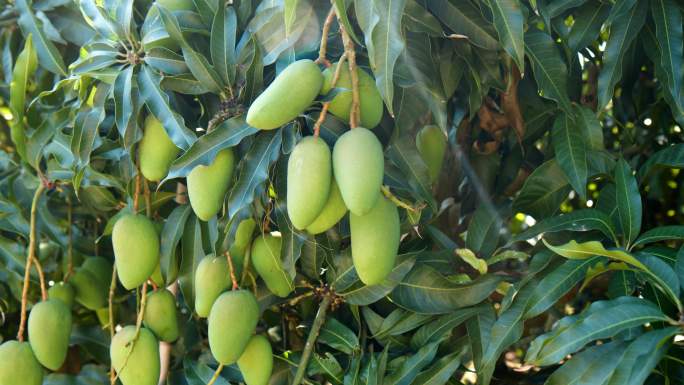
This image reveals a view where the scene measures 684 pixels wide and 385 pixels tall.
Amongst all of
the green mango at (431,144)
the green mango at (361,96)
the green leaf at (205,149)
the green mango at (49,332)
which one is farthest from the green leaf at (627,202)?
the green mango at (49,332)

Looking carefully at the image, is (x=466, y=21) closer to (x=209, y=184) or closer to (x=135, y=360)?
(x=209, y=184)

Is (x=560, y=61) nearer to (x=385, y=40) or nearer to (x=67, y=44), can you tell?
(x=385, y=40)

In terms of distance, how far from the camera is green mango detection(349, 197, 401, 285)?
830mm

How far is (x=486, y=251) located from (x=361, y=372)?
0.79 feet

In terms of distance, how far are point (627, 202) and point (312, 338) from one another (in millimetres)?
458

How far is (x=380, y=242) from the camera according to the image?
83 cm

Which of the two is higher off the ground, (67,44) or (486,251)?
(67,44)

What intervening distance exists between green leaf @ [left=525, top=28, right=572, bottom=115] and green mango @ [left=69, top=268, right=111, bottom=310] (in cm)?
78

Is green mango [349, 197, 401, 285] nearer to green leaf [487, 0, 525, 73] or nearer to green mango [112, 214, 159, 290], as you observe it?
green leaf [487, 0, 525, 73]

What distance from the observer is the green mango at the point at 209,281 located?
1.03 m

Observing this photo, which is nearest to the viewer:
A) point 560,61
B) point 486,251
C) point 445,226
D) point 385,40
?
point 385,40

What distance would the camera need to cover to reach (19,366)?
44.3 inches

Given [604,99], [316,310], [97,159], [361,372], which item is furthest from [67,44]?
[604,99]

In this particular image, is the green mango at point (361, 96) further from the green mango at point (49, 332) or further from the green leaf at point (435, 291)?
the green mango at point (49, 332)
